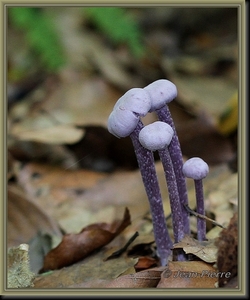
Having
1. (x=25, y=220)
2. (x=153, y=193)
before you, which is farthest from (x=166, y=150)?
(x=25, y=220)

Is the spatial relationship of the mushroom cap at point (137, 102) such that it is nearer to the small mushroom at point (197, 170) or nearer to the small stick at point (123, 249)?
the small mushroom at point (197, 170)

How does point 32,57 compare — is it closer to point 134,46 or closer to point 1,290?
point 134,46

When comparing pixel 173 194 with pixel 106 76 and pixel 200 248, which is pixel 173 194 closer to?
pixel 200 248

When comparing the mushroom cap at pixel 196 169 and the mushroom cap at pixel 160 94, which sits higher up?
the mushroom cap at pixel 160 94

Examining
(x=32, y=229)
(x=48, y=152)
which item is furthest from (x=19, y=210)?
Result: (x=48, y=152)

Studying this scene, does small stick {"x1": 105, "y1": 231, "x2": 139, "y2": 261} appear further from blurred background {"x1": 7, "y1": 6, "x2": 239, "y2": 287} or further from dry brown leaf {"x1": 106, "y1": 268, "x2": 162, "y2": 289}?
dry brown leaf {"x1": 106, "y1": 268, "x2": 162, "y2": 289}

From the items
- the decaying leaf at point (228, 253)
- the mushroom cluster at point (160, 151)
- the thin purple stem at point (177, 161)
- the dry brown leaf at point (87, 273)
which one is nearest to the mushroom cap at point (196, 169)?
the mushroom cluster at point (160, 151)

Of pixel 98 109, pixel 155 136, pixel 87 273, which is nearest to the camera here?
pixel 155 136
